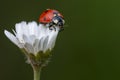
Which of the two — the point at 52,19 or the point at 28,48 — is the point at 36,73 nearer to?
the point at 28,48

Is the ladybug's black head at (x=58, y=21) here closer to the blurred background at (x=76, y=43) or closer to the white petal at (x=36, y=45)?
the white petal at (x=36, y=45)

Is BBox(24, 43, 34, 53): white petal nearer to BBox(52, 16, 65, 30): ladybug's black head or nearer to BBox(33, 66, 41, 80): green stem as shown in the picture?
BBox(33, 66, 41, 80): green stem

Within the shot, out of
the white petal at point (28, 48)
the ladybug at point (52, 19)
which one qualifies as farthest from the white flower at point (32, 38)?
the ladybug at point (52, 19)

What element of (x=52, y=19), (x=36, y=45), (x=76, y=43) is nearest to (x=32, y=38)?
(x=36, y=45)

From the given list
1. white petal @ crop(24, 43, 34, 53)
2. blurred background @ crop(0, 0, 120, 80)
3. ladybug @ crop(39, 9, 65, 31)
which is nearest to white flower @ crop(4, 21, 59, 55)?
white petal @ crop(24, 43, 34, 53)

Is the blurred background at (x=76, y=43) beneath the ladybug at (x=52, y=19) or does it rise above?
beneath

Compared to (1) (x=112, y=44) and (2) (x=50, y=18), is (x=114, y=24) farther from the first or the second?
(2) (x=50, y=18)

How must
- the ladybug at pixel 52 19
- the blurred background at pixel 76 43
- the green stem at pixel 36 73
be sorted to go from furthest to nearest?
the blurred background at pixel 76 43, the ladybug at pixel 52 19, the green stem at pixel 36 73

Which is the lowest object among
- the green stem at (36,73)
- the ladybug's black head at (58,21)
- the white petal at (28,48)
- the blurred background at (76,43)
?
the blurred background at (76,43)
